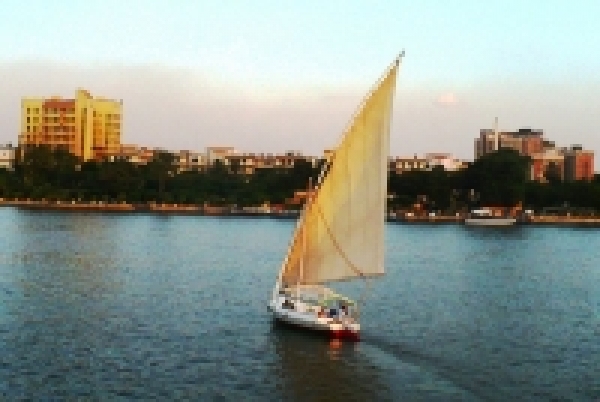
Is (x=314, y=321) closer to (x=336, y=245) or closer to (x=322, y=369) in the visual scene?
(x=336, y=245)

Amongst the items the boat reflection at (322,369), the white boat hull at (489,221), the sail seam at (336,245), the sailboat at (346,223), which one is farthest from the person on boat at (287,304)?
the white boat hull at (489,221)

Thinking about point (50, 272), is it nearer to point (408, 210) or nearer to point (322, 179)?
point (322, 179)

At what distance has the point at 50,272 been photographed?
6775 cm

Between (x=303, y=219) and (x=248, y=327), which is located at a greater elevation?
(x=303, y=219)

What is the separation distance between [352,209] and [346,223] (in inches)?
29.4

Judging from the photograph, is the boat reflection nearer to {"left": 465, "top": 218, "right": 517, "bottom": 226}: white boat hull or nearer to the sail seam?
the sail seam

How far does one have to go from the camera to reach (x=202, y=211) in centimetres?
17975

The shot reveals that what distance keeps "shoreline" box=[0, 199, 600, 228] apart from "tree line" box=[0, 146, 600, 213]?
6.64ft

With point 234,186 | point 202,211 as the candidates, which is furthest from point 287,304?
point 234,186

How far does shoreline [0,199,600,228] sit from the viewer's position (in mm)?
173500

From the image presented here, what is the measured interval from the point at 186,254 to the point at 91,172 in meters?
104

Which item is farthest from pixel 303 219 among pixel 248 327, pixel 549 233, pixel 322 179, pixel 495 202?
pixel 495 202

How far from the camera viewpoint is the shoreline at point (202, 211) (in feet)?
569

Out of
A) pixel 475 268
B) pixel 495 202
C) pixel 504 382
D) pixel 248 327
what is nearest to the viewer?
pixel 504 382
